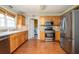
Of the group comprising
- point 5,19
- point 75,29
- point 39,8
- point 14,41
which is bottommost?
point 14,41

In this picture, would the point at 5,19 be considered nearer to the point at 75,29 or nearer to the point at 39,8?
the point at 39,8

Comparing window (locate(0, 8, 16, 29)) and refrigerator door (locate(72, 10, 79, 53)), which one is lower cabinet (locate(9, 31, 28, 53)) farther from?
refrigerator door (locate(72, 10, 79, 53))

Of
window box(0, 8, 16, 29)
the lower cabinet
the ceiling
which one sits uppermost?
the ceiling

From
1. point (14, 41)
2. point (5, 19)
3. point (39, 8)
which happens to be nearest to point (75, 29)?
point (14, 41)

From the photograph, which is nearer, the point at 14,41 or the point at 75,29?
the point at 75,29

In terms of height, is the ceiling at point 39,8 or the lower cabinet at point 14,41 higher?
the ceiling at point 39,8

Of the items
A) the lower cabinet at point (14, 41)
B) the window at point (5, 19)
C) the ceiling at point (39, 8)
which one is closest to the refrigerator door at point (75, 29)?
the ceiling at point (39, 8)

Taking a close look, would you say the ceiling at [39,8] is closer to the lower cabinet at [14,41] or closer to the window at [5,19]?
the window at [5,19]

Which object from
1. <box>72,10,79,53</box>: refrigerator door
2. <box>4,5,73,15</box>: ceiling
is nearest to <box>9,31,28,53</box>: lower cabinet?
<box>4,5,73,15</box>: ceiling

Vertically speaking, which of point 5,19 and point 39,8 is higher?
point 39,8

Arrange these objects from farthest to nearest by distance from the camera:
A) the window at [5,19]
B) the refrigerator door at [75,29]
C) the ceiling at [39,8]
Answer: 1. the ceiling at [39,8]
2. the window at [5,19]
3. the refrigerator door at [75,29]
